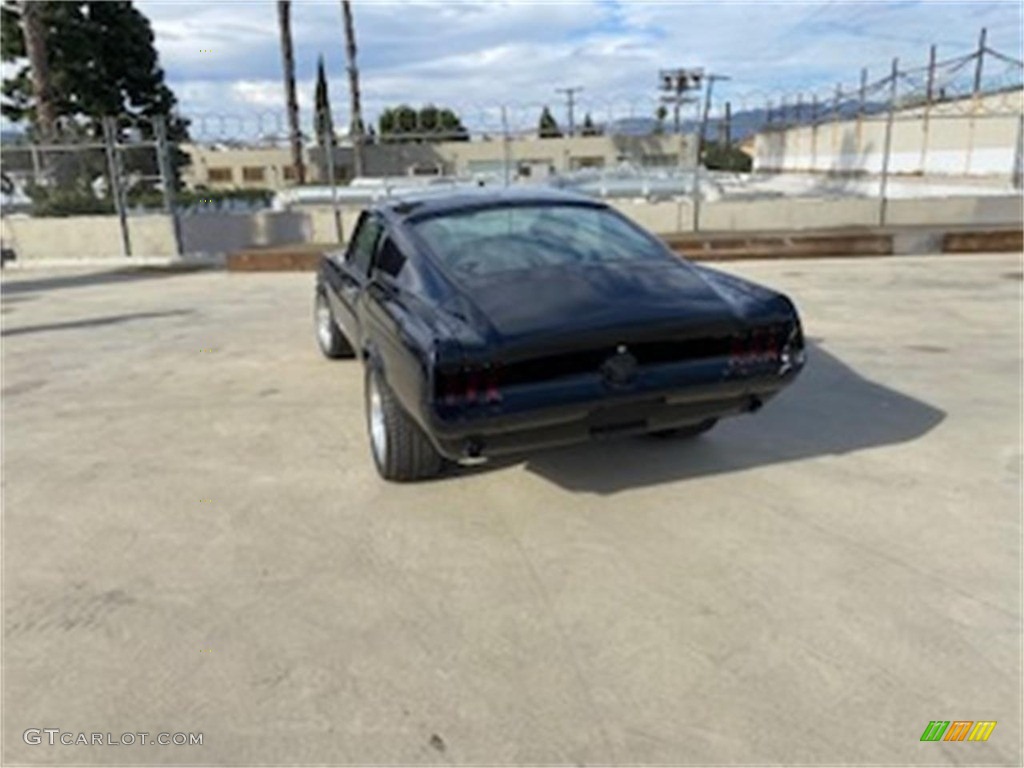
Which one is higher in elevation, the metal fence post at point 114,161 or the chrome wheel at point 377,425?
the metal fence post at point 114,161

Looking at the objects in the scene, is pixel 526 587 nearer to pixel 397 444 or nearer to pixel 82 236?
pixel 397 444

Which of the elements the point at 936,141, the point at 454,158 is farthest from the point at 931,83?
the point at 454,158

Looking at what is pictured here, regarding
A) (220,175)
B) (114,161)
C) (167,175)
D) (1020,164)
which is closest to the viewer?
(167,175)

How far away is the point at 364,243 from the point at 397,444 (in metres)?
1.82

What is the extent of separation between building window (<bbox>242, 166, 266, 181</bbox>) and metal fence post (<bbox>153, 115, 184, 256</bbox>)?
121 feet

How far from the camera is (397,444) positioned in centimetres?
415

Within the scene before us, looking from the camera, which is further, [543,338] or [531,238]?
[531,238]

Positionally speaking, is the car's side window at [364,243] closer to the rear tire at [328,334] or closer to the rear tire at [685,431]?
the rear tire at [328,334]

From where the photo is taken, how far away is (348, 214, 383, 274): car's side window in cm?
511

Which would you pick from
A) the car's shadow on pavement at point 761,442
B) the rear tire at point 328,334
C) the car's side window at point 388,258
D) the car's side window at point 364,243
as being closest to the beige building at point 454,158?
the rear tire at point 328,334

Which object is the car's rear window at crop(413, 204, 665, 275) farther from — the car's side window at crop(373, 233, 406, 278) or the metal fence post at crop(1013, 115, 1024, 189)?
the metal fence post at crop(1013, 115, 1024, 189)

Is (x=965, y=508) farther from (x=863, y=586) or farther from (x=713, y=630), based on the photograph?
(x=713, y=630)

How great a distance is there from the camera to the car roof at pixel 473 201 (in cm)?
484

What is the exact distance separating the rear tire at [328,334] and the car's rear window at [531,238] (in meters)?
2.40
